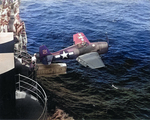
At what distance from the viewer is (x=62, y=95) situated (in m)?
23.4

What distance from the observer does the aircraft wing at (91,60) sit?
91.4 feet

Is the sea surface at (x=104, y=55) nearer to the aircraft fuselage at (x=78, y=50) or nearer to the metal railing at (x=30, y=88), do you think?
the aircraft fuselage at (x=78, y=50)

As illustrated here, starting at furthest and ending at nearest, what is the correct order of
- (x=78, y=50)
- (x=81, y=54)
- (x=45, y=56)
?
(x=81, y=54)
(x=78, y=50)
(x=45, y=56)

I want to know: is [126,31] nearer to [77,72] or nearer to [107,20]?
[107,20]

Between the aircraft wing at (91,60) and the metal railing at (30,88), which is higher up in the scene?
the metal railing at (30,88)

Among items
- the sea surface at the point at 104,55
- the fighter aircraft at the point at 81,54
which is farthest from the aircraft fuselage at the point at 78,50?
the sea surface at the point at 104,55

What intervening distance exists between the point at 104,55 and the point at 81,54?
4.80 m

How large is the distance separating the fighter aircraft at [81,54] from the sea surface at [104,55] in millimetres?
1374

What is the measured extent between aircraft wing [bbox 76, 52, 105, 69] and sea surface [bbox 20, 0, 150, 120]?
124 centimetres

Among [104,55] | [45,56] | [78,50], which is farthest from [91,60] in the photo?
[45,56]

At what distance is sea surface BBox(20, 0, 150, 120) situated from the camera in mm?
21844

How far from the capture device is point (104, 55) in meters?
33.3

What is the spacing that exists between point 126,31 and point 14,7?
82.3ft

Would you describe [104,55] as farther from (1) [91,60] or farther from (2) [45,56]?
(2) [45,56]
